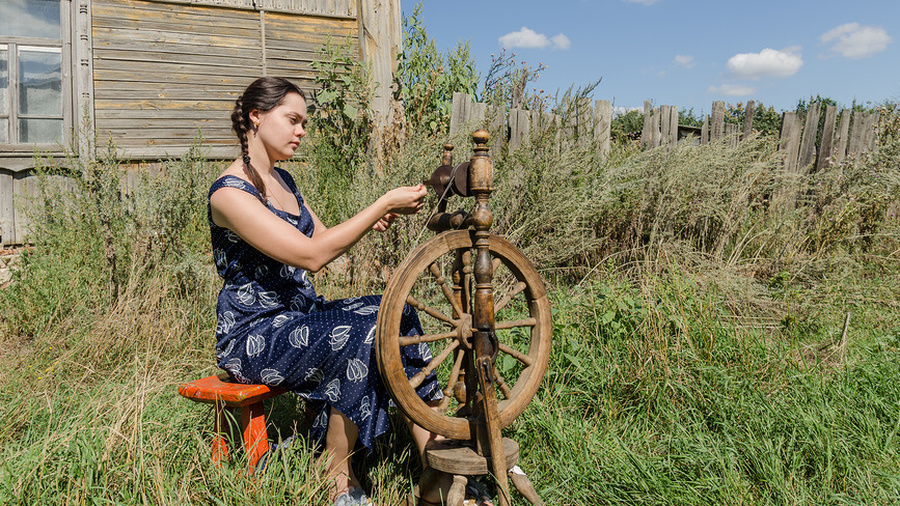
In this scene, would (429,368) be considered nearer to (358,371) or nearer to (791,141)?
(358,371)

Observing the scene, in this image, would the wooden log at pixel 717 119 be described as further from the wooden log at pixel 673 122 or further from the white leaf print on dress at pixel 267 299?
the white leaf print on dress at pixel 267 299

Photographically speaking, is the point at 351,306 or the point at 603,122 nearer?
the point at 351,306

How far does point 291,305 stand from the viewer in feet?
7.72

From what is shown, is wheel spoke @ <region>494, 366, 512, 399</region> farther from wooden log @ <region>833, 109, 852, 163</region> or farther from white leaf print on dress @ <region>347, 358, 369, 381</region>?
wooden log @ <region>833, 109, 852, 163</region>

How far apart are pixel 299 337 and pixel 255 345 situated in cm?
19

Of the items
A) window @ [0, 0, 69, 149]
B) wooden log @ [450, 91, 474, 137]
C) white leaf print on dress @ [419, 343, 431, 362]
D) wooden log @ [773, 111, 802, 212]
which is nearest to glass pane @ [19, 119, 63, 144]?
window @ [0, 0, 69, 149]

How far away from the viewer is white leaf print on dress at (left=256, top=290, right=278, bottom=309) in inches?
89.1

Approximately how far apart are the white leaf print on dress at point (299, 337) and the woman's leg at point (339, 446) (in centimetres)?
27

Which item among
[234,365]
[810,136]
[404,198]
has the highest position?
[810,136]

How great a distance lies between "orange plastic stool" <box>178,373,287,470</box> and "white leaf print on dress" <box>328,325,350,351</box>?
1.05 feet

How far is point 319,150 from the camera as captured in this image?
20.5ft

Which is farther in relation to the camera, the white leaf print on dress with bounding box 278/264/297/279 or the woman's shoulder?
the white leaf print on dress with bounding box 278/264/297/279

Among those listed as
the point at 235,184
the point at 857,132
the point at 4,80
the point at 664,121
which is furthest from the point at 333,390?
the point at 4,80

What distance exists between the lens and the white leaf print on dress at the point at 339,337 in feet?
6.68
